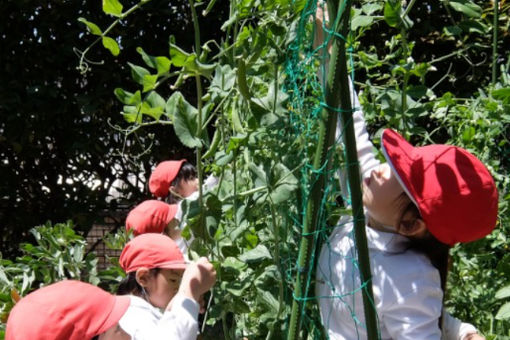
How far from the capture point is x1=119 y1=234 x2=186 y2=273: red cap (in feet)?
5.08

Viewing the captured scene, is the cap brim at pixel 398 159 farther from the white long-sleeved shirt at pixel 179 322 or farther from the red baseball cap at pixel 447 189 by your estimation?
the white long-sleeved shirt at pixel 179 322

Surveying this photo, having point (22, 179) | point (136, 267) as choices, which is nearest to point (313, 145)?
point (136, 267)

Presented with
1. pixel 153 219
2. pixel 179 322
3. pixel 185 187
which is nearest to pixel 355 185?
pixel 179 322

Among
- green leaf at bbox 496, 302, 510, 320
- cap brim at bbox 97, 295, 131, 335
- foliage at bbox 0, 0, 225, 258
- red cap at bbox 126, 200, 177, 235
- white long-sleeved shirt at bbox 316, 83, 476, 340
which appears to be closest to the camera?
white long-sleeved shirt at bbox 316, 83, 476, 340

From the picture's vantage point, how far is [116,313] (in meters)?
1.24

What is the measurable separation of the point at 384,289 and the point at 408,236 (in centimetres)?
12

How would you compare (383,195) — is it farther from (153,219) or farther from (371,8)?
(153,219)

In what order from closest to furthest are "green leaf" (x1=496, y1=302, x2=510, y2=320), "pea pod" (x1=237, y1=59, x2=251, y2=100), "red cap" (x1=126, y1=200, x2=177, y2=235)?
"pea pod" (x1=237, y1=59, x2=251, y2=100)
"green leaf" (x1=496, y1=302, x2=510, y2=320)
"red cap" (x1=126, y1=200, x2=177, y2=235)

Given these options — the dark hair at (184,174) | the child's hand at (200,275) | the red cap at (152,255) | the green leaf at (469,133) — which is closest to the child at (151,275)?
the red cap at (152,255)

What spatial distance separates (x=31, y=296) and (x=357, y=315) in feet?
2.13

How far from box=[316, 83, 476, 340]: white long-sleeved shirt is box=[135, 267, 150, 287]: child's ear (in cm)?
53

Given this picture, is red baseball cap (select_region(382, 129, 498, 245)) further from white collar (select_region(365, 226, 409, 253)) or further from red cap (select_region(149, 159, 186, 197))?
red cap (select_region(149, 159, 186, 197))

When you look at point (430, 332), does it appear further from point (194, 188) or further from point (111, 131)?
point (111, 131)

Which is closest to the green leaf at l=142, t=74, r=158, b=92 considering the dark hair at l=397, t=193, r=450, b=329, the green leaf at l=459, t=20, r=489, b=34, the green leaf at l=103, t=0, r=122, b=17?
the green leaf at l=103, t=0, r=122, b=17
